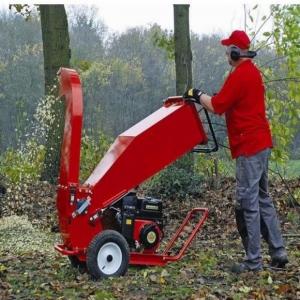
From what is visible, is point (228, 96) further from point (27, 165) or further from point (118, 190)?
point (27, 165)

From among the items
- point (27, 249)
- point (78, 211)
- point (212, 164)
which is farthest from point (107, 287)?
point (212, 164)

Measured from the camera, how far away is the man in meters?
5.62

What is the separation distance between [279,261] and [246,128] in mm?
1241

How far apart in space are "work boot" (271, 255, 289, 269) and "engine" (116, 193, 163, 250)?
1.04 metres

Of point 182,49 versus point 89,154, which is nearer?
point 89,154

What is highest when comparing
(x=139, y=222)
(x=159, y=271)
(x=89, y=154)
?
(x=89, y=154)

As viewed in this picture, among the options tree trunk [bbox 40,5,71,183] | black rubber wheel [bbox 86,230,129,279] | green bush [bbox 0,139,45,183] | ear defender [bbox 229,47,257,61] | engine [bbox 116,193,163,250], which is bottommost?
black rubber wheel [bbox 86,230,129,279]

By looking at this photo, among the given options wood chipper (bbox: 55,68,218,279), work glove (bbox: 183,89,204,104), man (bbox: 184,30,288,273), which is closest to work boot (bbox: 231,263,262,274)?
man (bbox: 184,30,288,273)

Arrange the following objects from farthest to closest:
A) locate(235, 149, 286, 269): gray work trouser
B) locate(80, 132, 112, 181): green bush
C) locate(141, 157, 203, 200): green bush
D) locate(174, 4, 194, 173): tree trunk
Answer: locate(174, 4, 194, 173): tree trunk, locate(80, 132, 112, 181): green bush, locate(141, 157, 203, 200): green bush, locate(235, 149, 286, 269): gray work trouser

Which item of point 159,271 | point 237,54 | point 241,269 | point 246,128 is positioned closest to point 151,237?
point 159,271

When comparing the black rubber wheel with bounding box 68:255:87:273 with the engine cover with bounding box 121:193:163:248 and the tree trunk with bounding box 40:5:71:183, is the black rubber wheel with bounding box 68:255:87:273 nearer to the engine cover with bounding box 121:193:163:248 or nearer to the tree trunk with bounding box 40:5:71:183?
the engine cover with bounding box 121:193:163:248

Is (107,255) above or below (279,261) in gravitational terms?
above

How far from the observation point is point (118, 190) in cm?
563

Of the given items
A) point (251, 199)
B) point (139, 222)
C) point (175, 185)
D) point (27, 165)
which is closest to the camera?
point (251, 199)
